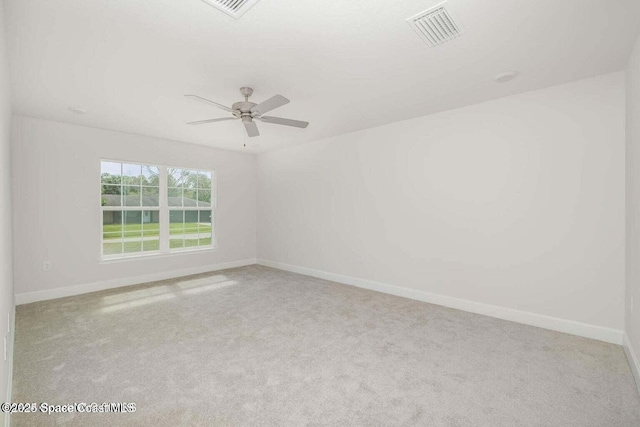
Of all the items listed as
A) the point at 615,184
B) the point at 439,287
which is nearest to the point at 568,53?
A: the point at 615,184

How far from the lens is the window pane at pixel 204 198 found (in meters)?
5.84

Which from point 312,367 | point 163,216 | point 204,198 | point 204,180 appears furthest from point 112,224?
point 312,367

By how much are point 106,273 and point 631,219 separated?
6.48 m

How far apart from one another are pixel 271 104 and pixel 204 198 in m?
3.87

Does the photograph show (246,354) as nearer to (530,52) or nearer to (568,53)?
(530,52)

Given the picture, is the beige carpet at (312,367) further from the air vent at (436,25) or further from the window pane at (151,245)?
the air vent at (436,25)

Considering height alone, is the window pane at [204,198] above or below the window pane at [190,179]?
below

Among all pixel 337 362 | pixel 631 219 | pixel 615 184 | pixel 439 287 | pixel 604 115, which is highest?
pixel 604 115

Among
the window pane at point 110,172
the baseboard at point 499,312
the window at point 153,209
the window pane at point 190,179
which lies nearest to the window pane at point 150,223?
the window at point 153,209

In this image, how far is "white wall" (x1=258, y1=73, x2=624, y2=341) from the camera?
2.81 m

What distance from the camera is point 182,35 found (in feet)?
6.86

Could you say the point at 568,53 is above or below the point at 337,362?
above

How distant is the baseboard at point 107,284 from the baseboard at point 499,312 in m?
2.53

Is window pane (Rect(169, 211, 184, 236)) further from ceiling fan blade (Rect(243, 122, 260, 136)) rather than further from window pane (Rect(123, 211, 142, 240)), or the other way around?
ceiling fan blade (Rect(243, 122, 260, 136))
